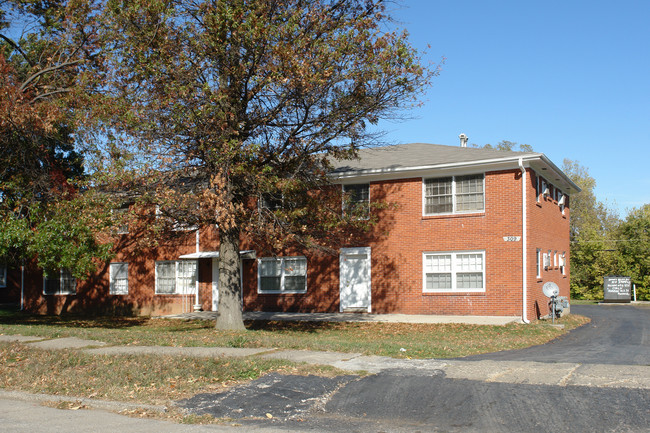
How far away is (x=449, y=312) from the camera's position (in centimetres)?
2020

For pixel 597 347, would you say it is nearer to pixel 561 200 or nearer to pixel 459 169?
pixel 459 169

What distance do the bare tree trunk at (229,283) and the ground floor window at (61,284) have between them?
48.9 feet

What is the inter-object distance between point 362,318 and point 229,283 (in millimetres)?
5612

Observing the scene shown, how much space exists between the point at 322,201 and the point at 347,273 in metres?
6.00

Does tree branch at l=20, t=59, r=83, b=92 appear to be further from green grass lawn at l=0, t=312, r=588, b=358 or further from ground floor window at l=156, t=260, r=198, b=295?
ground floor window at l=156, t=260, r=198, b=295

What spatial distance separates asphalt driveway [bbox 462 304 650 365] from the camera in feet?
37.6

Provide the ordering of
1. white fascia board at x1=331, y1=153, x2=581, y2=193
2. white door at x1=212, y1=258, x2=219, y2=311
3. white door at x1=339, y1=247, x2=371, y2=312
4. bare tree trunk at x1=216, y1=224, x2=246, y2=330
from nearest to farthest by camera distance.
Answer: bare tree trunk at x1=216, y1=224, x2=246, y2=330
white fascia board at x1=331, y1=153, x2=581, y2=193
white door at x1=339, y1=247, x2=371, y2=312
white door at x1=212, y1=258, x2=219, y2=311

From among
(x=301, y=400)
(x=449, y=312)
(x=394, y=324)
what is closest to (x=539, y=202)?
(x=449, y=312)

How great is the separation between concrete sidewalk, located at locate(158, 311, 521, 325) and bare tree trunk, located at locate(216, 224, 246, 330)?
13.6 feet

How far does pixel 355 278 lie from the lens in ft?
72.2

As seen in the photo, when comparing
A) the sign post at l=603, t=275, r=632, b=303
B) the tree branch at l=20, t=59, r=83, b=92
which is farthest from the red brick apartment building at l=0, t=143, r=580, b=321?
the sign post at l=603, t=275, r=632, b=303

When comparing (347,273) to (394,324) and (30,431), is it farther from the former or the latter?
(30,431)

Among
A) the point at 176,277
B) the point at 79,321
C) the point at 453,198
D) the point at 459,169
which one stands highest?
the point at 459,169

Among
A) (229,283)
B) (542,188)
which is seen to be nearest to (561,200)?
(542,188)
